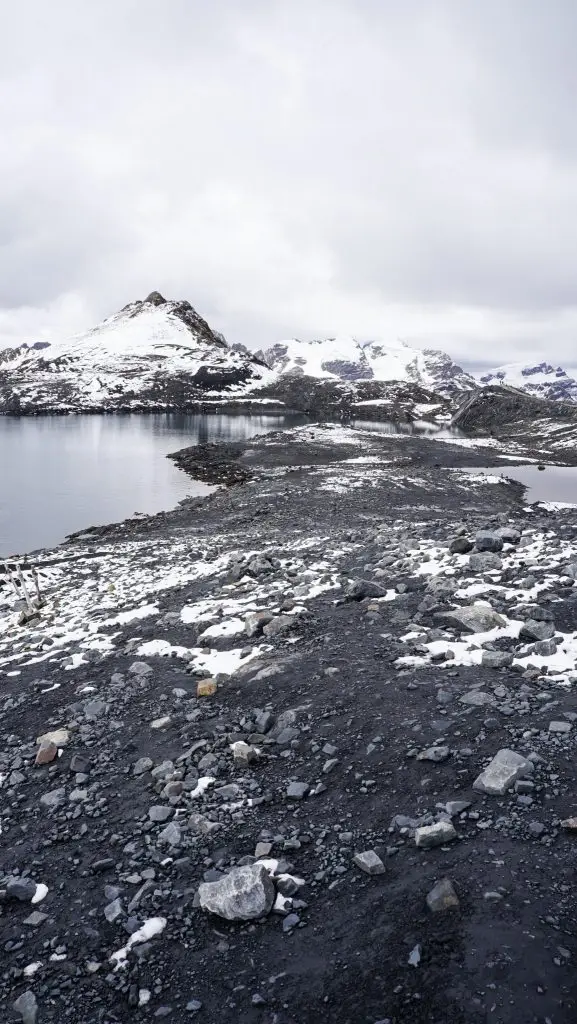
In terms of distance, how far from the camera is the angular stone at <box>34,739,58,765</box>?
901 cm

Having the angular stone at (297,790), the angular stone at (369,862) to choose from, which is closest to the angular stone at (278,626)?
A: the angular stone at (297,790)

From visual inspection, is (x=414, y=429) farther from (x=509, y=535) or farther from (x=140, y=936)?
(x=140, y=936)

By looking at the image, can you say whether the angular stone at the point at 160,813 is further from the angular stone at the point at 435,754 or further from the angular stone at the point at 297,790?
the angular stone at the point at 435,754

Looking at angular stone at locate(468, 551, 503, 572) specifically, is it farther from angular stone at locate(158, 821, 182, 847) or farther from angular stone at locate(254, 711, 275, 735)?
angular stone at locate(158, 821, 182, 847)

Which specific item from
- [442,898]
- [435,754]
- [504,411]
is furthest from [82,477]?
[504,411]

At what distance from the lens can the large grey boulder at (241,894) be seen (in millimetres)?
5613

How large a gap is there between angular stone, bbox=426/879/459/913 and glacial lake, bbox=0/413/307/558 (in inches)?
1112

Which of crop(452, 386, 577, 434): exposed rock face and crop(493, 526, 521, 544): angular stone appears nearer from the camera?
crop(493, 526, 521, 544): angular stone

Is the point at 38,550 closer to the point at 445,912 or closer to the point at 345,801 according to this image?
the point at 345,801

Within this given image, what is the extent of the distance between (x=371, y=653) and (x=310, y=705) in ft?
6.71

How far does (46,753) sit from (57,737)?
0.42m

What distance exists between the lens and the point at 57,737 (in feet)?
31.1

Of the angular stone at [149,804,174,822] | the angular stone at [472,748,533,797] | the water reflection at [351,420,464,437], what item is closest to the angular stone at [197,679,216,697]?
the angular stone at [149,804,174,822]

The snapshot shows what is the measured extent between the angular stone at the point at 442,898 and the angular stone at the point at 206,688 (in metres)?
5.91
